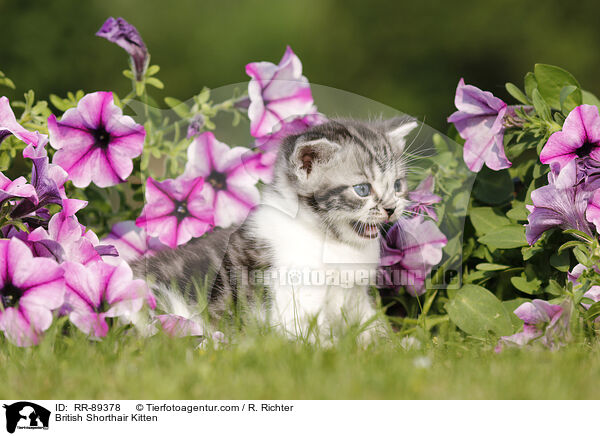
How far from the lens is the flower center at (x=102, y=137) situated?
2.19 metres

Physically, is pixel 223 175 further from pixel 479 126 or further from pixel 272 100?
pixel 479 126

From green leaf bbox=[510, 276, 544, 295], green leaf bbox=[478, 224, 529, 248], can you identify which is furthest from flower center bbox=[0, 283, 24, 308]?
→ green leaf bbox=[510, 276, 544, 295]

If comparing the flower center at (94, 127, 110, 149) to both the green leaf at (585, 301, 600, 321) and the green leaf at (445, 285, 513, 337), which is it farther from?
the green leaf at (585, 301, 600, 321)

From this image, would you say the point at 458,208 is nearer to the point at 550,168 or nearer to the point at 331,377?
the point at 550,168

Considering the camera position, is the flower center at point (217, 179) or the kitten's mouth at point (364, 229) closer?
the kitten's mouth at point (364, 229)

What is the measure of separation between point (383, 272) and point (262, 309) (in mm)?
470

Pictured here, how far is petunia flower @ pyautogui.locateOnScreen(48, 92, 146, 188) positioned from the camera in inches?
84.7

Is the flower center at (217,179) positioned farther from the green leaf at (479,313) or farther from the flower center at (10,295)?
the green leaf at (479,313)

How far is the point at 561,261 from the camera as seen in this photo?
2070 millimetres

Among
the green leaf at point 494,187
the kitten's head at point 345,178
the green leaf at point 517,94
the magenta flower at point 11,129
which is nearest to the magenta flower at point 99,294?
the magenta flower at point 11,129

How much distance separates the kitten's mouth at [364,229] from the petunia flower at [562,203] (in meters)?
0.45

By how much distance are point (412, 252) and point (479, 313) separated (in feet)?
1.04

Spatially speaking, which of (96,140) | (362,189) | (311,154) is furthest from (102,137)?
(362,189)

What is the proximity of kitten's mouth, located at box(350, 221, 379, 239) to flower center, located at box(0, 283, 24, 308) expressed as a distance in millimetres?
963
